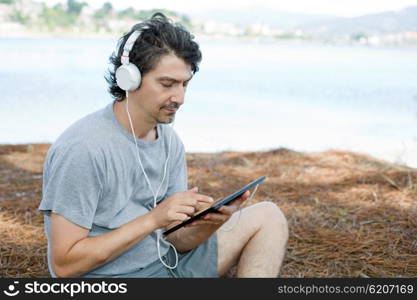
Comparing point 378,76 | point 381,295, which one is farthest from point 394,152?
point 378,76

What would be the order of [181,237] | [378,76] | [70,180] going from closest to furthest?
[70,180]
[181,237]
[378,76]

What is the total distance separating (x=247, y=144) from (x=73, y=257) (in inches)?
211

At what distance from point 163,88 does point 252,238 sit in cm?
80

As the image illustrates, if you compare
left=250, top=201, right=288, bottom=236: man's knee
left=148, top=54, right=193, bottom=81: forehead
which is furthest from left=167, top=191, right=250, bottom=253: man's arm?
left=148, top=54, right=193, bottom=81: forehead

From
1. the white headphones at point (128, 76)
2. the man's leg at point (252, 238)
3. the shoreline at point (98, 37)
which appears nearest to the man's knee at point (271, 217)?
the man's leg at point (252, 238)

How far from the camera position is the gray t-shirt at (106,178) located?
1788 millimetres

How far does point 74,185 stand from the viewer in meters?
1.79

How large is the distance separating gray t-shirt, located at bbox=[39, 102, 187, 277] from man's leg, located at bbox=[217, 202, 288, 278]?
31 centimetres

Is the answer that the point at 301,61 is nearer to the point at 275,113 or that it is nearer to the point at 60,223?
the point at 275,113

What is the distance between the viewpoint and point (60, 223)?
1.79m

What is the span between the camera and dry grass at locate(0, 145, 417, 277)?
9.40ft

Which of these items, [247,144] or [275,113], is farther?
[275,113]

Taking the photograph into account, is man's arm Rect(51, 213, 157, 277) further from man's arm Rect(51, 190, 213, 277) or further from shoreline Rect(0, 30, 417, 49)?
shoreline Rect(0, 30, 417, 49)

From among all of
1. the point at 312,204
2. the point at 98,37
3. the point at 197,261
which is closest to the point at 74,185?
the point at 197,261
